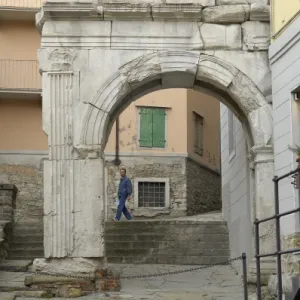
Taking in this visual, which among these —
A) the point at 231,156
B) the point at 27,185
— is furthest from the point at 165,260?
the point at 27,185

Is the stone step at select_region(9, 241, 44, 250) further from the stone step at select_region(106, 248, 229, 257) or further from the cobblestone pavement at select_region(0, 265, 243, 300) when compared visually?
the cobblestone pavement at select_region(0, 265, 243, 300)

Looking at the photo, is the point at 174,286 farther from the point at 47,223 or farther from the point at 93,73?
the point at 93,73

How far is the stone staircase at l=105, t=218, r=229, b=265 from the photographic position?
658 inches

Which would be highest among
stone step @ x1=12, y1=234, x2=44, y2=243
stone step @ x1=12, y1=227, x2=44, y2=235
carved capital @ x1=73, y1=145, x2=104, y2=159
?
carved capital @ x1=73, y1=145, x2=104, y2=159

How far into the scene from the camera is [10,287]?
12.2 meters

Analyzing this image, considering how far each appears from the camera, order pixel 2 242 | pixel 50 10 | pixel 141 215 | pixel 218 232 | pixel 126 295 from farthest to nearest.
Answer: pixel 141 215, pixel 218 232, pixel 2 242, pixel 50 10, pixel 126 295

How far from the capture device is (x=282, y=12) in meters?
12.2

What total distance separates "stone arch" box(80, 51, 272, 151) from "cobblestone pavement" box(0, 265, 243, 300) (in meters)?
2.24

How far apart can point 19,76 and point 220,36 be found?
11.5 m

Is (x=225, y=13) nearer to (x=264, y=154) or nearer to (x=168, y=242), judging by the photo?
(x=264, y=154)

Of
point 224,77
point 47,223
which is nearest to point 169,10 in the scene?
point 224,77

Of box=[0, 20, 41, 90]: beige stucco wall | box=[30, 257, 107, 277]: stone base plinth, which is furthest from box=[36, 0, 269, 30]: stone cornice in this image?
box=[0, 20, 41, 90]: beige stucco wall

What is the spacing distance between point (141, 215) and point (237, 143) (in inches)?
302

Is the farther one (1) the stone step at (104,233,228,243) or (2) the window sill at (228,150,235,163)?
(1) the stone step at (104,233,228,243)
